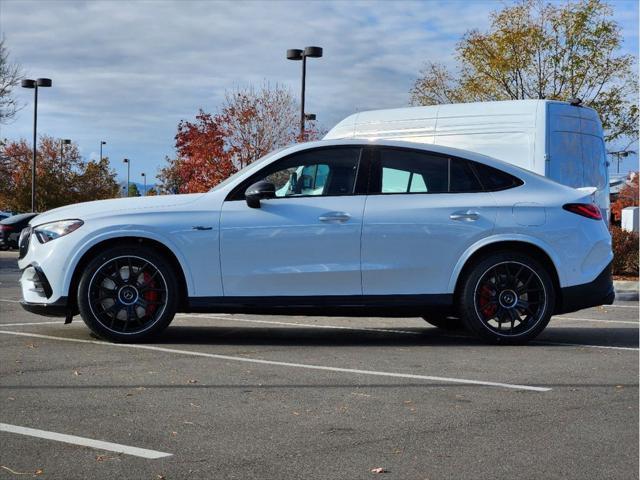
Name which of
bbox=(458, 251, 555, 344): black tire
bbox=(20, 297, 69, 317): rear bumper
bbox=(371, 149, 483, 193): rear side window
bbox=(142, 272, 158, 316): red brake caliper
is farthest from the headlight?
bbox=(458, 251, 555, 344): black tire

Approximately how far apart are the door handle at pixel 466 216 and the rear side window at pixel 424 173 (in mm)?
250

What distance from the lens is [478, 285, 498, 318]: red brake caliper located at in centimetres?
867

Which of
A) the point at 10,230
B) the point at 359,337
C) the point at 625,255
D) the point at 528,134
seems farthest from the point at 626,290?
the point at 10,230

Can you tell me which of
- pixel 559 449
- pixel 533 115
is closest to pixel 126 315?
pixel 559 449

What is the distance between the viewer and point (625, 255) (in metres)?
20.5

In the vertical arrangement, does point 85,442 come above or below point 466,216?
below

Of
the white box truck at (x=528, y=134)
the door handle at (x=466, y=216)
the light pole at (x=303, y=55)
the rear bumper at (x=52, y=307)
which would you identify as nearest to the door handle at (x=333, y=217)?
the door handle at (x=466, y=216)

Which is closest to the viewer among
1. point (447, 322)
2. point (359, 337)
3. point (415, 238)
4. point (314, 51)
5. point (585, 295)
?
point (415, 238)

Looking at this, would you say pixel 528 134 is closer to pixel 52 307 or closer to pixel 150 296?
pixel 150 296

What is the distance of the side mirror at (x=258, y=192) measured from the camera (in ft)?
27.6

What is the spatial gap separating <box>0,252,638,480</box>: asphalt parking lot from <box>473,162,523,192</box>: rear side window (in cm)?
140

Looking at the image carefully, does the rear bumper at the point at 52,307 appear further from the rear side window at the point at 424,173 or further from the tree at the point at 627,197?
the tree at the point at 627,197

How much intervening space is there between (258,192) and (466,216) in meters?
1.78

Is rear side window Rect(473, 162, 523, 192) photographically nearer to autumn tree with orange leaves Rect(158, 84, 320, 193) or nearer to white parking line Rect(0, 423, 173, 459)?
white parking line Rect(0, 423, 173, 459)
